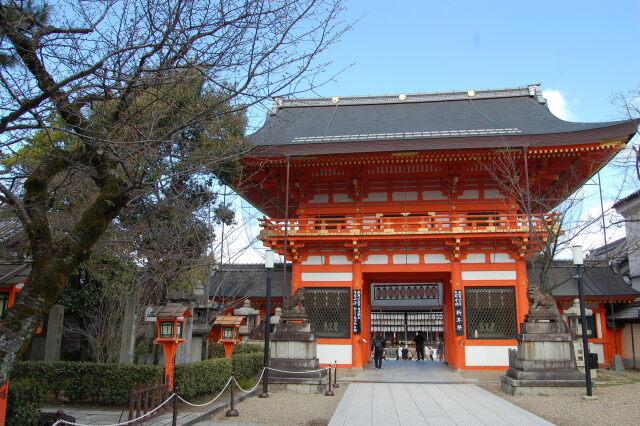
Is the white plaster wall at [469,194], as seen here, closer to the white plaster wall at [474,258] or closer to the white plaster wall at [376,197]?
the white plaster wall at [474,258]

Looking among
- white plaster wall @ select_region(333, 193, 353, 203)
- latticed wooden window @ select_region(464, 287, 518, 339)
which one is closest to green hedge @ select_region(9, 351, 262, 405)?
white plaster wall @ select_region(333, 193, 353, 203)

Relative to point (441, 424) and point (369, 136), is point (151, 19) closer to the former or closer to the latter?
point (441, 424)

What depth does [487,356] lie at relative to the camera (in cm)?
1658

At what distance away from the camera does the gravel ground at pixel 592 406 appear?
348 inches

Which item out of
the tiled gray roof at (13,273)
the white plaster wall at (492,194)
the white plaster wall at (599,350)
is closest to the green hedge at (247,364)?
the tiled gray roof at (13,273)

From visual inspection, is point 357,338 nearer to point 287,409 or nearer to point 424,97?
point 287,409

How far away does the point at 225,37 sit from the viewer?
17.7ft

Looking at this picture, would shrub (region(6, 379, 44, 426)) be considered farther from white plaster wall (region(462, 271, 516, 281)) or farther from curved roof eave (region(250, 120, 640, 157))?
white plaster wall (region(462, 271, 516, 281))

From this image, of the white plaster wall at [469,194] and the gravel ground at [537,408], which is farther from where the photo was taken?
the white plaster wall at [469,194]

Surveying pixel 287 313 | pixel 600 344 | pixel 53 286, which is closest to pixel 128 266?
pixel 287 313

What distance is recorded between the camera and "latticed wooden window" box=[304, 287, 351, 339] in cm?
1769

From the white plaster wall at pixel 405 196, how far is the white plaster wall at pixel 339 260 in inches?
118

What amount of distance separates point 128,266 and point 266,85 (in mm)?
8710

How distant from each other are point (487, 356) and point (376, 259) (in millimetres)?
5112
